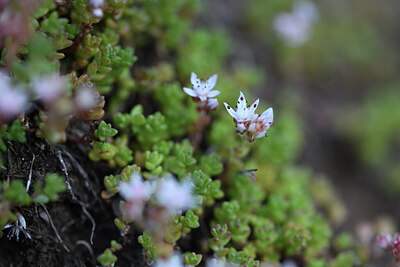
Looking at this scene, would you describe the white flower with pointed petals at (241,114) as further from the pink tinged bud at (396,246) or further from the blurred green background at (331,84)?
the blurred green background at (331,84)

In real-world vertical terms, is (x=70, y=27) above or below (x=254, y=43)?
above

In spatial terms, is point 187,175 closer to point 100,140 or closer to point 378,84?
point 100,140

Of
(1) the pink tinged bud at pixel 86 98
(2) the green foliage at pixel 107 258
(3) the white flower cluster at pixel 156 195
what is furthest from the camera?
(2) the green foliage at pixel 107 258

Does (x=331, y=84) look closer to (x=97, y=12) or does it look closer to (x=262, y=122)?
(x=262, y=122)

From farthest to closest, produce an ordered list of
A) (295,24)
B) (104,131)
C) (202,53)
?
1. (295,24)
2. (202,53)
3. (104,131)

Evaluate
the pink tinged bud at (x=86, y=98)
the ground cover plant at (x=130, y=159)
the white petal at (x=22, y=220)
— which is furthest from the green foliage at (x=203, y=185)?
the white petal at (x=22, y=220)

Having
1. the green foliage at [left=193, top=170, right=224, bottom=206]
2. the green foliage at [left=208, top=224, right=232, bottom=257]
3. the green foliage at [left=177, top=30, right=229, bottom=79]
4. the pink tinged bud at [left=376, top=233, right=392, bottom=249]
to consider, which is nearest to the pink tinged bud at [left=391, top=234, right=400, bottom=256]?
the pink tinged bud at [left=376, top=233, right=392, bottom=249]

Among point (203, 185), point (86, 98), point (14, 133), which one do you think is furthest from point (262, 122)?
point (14, 133)

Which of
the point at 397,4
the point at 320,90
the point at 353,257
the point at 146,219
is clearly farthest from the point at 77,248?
the point at 397,4
